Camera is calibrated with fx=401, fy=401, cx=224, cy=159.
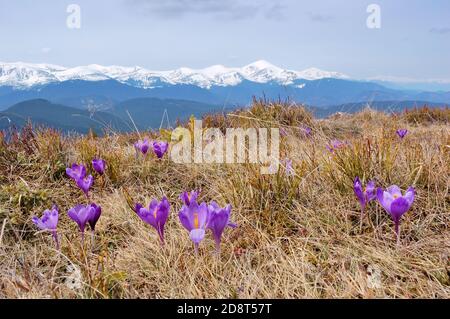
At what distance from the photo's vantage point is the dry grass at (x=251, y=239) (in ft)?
6.39

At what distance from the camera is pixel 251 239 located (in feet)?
8.15

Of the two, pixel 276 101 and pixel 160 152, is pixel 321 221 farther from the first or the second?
pixel 276 101

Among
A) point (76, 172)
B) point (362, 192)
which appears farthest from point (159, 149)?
point (362, 192)

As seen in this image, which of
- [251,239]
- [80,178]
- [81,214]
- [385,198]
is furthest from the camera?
[80,178]

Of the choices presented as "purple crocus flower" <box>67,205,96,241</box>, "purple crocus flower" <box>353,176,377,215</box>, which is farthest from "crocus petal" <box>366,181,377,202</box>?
"purple crocus flower" <box>67,205,96,241</box>

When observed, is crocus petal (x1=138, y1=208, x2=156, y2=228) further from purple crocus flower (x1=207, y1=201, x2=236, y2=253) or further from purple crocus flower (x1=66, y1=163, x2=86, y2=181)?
purple crocus flower (x1=66, y1=163, x2=86, y2=181)

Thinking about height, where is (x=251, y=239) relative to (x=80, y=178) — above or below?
below

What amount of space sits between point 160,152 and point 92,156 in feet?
2.78

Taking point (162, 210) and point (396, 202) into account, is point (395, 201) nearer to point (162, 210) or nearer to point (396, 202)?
point (396, 202)

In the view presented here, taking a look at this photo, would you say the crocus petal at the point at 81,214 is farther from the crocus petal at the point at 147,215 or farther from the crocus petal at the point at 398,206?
→ the crocus petal at the point at 398,206

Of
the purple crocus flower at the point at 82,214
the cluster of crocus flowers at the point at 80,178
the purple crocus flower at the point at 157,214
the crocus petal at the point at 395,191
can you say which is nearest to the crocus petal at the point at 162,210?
the purple crocus flower at the point at 157,214
